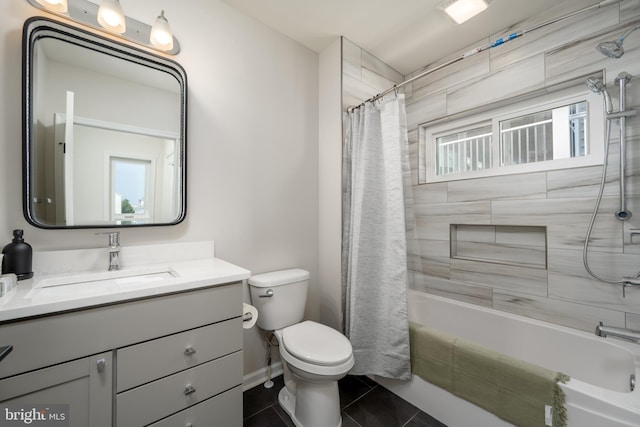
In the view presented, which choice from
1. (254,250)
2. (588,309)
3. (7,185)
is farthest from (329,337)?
(7,185)

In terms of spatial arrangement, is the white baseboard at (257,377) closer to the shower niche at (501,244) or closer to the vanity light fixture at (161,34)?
the shower niche at (501,244)

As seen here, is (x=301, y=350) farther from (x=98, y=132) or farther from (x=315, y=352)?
(x=98, y=132)

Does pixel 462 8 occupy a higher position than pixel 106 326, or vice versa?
pixel 462 8

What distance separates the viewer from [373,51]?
2.13 metres

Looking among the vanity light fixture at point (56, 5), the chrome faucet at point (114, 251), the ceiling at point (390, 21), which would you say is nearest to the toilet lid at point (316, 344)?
the chrome faucet at point (114, 251)

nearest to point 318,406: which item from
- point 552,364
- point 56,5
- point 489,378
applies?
point 489,378

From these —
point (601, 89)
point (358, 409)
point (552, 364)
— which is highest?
point (601, 89)

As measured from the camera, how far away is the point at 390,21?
1.79m

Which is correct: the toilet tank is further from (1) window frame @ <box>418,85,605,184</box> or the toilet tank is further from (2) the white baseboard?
(1) window frame @ <box>418,85,605,184</box>

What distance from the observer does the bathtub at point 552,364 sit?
98cm

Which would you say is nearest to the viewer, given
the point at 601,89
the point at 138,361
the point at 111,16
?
the point at 138,361

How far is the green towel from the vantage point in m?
1.11

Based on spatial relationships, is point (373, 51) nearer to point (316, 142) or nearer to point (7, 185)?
point (316, 142)

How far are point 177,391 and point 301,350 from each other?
1.90ft
